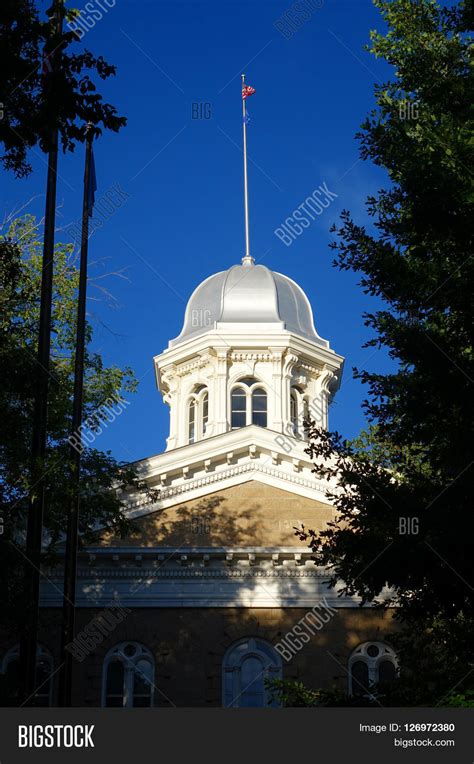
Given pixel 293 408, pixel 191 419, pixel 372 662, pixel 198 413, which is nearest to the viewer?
pixel 372 662

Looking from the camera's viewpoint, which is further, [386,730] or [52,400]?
[52,400]

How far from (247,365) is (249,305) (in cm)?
279

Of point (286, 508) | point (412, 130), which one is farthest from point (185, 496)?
point (412, 130)

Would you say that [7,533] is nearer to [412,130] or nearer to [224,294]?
[412,130]

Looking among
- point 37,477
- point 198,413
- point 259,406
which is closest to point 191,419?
point 198,413

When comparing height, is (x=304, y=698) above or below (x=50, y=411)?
below

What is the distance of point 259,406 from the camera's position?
3656 cm

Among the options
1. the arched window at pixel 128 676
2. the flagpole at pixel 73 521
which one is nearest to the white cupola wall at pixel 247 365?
the arched window at pixel 128 676

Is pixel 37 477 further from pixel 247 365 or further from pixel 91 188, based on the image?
pixel 247 365

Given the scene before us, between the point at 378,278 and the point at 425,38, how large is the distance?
14.1ft

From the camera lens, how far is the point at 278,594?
26.0m

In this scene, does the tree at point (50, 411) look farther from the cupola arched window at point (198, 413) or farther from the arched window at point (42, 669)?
the cupola arched window at point (198, 413)

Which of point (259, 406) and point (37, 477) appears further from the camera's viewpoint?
point (259, 406)

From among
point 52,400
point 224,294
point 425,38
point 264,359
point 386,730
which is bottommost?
point 386,730
